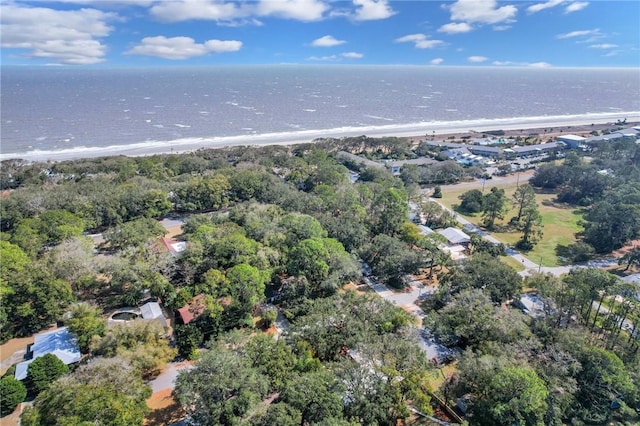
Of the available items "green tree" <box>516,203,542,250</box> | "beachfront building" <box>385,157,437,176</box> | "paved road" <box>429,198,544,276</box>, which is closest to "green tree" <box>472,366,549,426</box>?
"paved road" <box>429,198,544,276</box>

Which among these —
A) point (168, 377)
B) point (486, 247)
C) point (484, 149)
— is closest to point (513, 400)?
point (168, 377)

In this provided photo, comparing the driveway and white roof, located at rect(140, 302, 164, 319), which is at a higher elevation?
white roof, located at rect(140, 302, 164, 319)

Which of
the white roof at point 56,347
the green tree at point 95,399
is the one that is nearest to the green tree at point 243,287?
the green tree at point 95,399

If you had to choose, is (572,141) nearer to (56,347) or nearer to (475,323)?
(475,323)

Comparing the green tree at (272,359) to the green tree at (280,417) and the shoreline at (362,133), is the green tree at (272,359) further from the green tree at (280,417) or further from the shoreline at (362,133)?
the shoreline at (362,133)

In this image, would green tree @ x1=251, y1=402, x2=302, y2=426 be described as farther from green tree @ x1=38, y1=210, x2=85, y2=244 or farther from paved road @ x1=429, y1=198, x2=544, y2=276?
green tree @ x1=38, y1=210, x2=85, y2=244

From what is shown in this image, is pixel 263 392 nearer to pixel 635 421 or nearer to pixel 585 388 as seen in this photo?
pixel 585 388

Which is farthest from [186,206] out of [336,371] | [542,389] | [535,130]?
[535,130]
